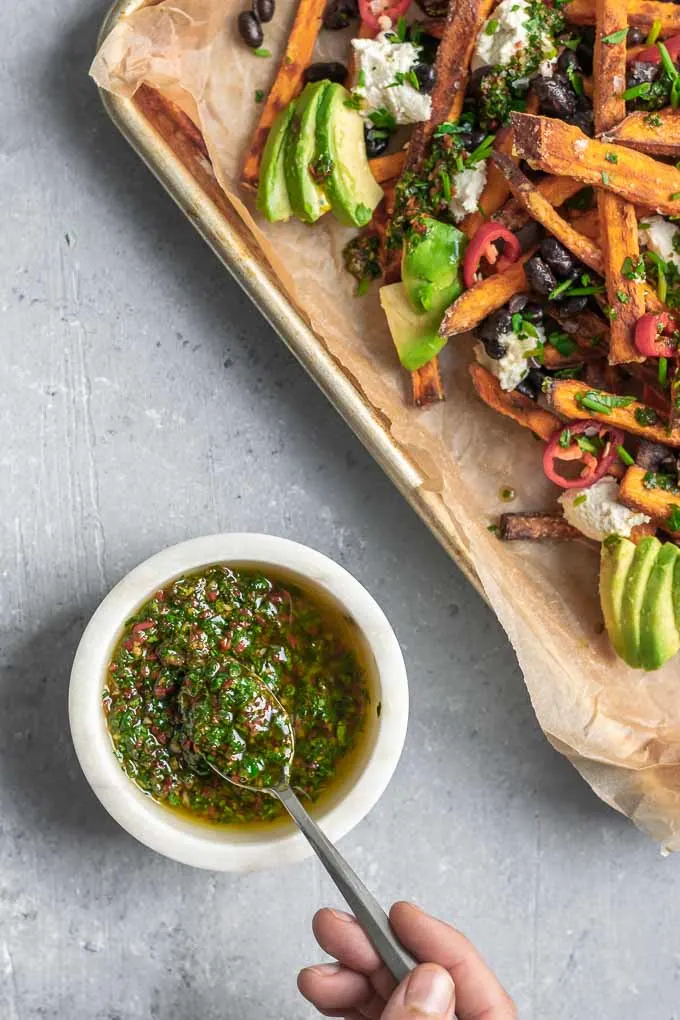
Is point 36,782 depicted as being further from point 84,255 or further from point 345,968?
point 84,255

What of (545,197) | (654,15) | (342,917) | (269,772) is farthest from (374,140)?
(342,917)

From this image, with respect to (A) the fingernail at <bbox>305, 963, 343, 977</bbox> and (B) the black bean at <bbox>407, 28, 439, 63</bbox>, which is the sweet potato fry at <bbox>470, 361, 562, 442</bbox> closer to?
(B) the black bean at <bbox>407, 28, 439, 63</bbox>

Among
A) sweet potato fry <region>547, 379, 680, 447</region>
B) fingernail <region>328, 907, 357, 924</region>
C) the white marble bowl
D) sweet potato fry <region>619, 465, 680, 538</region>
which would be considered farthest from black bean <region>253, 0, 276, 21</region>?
fingernail <region>328, 907, 357, 924</region>

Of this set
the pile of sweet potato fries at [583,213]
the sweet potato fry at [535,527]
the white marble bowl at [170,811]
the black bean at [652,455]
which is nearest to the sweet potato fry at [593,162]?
the pile of sweet potato fries at [583,213]

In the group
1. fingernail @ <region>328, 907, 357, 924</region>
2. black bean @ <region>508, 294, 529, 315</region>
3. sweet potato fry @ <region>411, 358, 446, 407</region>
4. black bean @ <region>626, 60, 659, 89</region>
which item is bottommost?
fingernail @ <region>328, 907, 357, 924</region>

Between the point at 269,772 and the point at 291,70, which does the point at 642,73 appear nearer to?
the point at 291,70

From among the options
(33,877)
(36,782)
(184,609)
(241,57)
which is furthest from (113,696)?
(241,57)

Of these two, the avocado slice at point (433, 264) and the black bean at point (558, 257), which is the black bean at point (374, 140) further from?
the black bean at point (558, 257)
